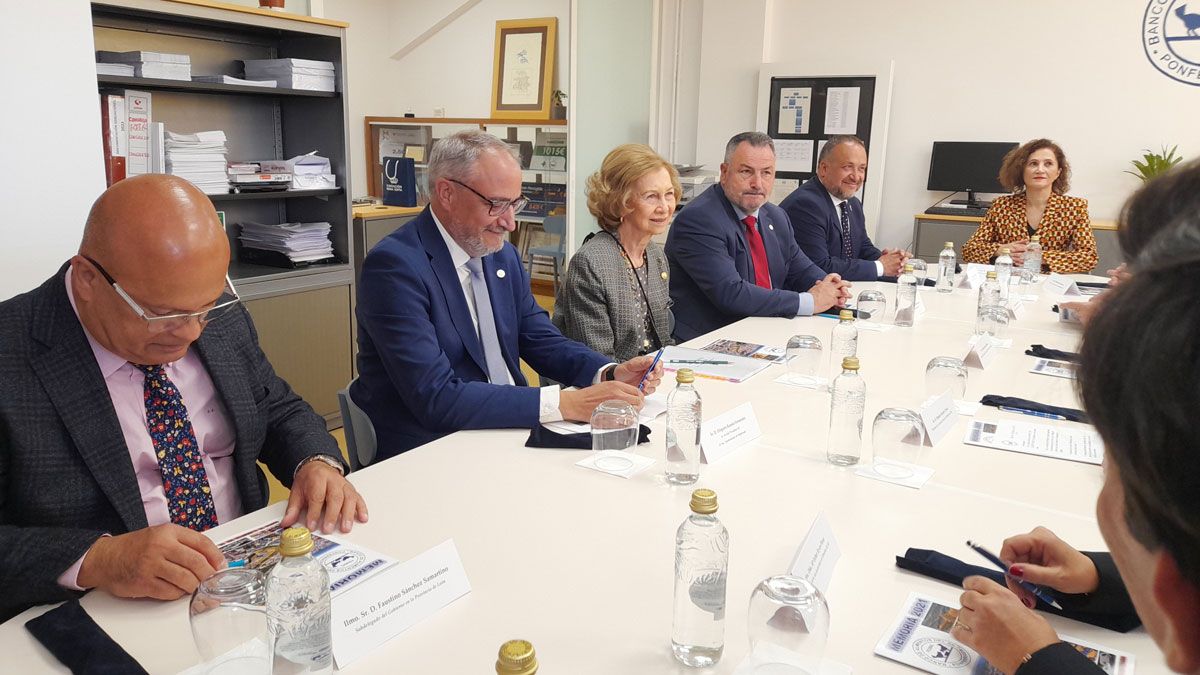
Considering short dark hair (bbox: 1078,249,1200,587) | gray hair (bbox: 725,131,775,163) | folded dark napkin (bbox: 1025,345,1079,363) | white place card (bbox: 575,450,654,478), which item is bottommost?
white place card (bbox: 575,450,654,478)

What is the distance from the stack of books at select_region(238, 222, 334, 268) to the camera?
3.89 m

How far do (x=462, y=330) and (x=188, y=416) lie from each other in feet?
2.54

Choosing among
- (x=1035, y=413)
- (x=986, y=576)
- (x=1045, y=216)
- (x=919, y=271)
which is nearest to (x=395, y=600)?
(x=986, y=576)

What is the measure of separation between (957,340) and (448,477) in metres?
2.02

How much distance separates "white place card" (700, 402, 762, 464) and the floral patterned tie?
95 centimetres

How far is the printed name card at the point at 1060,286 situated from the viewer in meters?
3.95

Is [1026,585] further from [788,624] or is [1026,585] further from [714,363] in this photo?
[714,363]

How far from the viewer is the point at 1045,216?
466 cm

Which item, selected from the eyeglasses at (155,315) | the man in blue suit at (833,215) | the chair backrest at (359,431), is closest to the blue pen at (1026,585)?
the eyeglasses at (155,315)

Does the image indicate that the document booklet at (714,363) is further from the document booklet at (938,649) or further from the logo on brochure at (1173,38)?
the logo on brochure at (1173,38)

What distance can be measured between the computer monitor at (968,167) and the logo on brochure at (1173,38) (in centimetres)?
100

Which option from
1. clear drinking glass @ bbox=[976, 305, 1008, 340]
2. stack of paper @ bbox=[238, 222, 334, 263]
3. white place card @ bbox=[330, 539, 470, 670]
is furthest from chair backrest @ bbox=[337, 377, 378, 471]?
clear drinking glass @ bbox=[976, 305, 1008, 340]

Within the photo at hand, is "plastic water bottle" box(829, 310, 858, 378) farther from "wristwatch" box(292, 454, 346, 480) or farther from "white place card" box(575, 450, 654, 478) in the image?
"wristwatch" box(292, 454, 346, 480)

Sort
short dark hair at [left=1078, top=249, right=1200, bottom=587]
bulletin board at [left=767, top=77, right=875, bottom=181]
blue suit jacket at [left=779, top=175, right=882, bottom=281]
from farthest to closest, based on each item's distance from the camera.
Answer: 1. bulletin board at [left=767, top=77, right=875, bottom=181]
2. blue suit jacket at [left=779, top=175, right=882, bottom=281]
3. short dark hair at [left=1078, top=249, right=1200, bottom=587]
